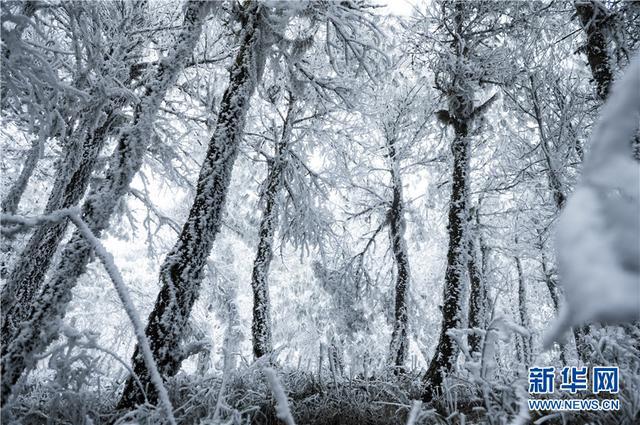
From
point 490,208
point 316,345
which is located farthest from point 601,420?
point 490,208

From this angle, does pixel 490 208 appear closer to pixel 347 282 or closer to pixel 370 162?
pixel 370 162

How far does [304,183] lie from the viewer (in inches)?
332

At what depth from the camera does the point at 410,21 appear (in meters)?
7.52

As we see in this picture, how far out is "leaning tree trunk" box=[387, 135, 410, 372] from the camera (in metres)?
9.55

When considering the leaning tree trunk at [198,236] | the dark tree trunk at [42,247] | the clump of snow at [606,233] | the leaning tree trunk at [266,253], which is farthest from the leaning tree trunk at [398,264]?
the clump of snow at [606,233]

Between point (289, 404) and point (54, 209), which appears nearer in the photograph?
point (289, 404)

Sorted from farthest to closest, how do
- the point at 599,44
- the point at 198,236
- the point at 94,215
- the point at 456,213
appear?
the point at 456,213
the point at 599,44
the point at 198,236
the point at 94,215

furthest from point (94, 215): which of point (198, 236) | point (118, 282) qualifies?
point (118, 282)

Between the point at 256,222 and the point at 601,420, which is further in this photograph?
the point at 256,222

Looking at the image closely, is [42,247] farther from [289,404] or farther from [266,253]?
[289,404]

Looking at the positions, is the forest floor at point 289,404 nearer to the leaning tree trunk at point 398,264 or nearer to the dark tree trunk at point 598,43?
the dark tree trunk at point 598,43

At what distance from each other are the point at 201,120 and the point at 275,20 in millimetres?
4210

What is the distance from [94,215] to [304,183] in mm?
5428

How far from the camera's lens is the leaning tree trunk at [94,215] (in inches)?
90.4
